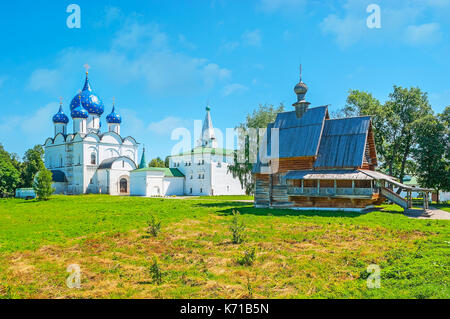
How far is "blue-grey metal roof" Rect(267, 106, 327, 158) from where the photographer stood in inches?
878

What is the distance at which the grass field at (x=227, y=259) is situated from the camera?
7.27m

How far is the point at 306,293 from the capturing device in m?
7.00

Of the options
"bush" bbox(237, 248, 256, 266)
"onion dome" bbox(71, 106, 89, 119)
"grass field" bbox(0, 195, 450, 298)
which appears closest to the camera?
"grass field" bbox(0, 195, 450, 298)

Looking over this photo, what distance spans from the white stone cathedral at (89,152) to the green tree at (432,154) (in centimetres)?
3943

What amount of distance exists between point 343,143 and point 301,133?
3130 millimetres

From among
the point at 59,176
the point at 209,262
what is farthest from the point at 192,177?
the point at 209,262

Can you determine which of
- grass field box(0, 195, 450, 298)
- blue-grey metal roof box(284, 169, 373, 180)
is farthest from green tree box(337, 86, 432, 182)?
grass field box(0, 195, 450, 298)

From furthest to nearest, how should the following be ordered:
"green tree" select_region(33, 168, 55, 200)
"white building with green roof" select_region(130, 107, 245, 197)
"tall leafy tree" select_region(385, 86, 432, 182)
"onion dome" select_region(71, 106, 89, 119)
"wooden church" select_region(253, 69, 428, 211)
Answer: "onion dome" select_region(71, 106, 89, 119)
"white building with green roof" select_region(130, 107, 245, 197)
"green tree" select_region(33, 168, 55, 200)
"tall leafy tree" select_region(385, 86, 432, 182)
"wooden church" select_region(253, 69, 428, 211)

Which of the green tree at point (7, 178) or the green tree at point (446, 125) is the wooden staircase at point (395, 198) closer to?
the green tree at point (446, 125)

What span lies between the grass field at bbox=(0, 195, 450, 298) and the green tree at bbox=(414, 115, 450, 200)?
559 inches

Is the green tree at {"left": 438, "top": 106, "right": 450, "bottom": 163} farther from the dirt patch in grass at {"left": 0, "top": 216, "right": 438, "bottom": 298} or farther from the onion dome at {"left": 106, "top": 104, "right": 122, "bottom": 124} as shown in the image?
the onion dome at {"left": 106, "top": 104, "right": 122, "bottom": 124}

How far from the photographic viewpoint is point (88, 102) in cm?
5022

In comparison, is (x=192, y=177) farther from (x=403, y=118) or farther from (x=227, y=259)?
(x=227, y=259)
